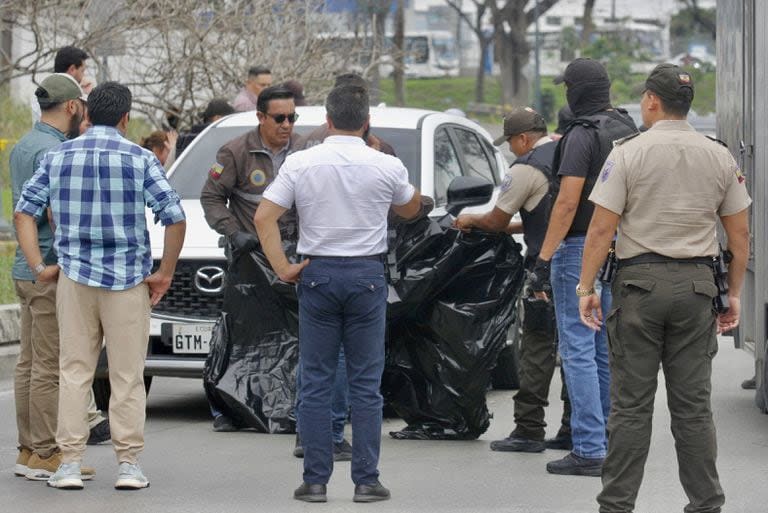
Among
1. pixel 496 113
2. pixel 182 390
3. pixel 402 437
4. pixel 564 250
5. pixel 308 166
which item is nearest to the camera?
pixel 308 166

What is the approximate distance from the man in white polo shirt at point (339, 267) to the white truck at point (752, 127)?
2.55m

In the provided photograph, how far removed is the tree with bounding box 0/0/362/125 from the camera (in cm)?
1630

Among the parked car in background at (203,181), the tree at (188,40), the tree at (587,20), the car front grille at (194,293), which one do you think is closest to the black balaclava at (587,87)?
the parked car in background at (203,181)

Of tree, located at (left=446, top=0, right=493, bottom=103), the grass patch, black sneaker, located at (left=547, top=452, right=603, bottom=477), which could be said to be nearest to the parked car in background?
black sneaker, located at (left=547, top=452, right=603, bottom=477)

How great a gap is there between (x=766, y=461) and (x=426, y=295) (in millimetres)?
1877

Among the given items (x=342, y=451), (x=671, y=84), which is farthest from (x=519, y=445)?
(x=671, y=84)

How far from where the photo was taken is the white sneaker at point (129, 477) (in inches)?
288

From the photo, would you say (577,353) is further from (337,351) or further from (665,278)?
(665,278)

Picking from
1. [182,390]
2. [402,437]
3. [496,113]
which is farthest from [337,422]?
[496,113]

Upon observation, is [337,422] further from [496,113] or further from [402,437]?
[496,113]

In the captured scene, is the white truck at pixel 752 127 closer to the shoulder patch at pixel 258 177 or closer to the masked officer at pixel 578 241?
the masked officer at pixel 578 241

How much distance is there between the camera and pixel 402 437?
8828 millimetres

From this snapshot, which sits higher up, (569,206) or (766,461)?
(569,206)

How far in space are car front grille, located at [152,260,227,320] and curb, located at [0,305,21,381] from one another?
216cm
